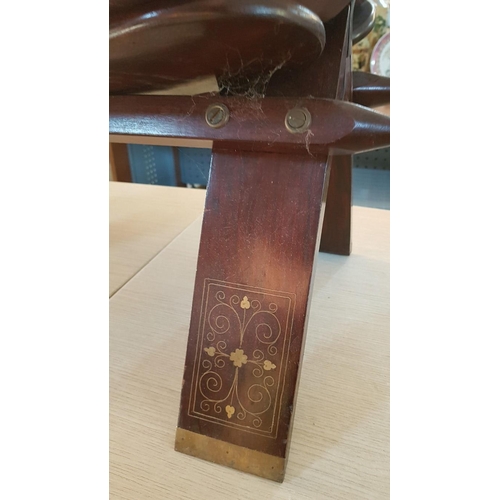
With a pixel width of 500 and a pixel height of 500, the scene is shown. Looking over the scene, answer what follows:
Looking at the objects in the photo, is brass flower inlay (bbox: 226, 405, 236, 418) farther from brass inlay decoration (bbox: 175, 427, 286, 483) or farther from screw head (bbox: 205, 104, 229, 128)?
screw head (bbox: 205, 104, 229, 128)

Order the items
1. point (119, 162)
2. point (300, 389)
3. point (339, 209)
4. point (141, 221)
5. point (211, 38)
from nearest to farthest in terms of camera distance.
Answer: point (211, 38) → point (300, 389) → point (339, 209) → point (141, 221) → point (119, 162)

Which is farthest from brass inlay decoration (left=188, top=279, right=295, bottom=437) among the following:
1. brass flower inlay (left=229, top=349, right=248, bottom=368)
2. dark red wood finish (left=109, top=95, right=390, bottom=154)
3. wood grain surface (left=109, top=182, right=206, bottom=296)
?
wood grain surface (left=109, top=182, right=206, bottom=296)

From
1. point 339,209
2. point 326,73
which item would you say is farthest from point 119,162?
point 326,73

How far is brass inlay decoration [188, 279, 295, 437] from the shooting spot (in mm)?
329

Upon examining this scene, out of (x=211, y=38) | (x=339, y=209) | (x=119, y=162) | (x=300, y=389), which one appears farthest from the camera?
(x=119, y=162)

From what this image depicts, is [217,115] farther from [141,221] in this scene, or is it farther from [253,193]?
[141,221]

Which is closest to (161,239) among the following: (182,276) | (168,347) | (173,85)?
(182,276)

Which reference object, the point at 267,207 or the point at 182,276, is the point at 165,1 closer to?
the point at 267,207

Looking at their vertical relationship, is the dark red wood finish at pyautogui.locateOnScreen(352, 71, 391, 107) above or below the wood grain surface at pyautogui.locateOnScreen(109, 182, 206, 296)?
above

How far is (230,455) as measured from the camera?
0.34 meters

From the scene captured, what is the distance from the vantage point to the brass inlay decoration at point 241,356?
0.33 m

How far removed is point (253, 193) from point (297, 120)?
0.07 metres

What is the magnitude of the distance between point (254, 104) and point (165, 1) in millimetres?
93

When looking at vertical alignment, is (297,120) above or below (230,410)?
above
